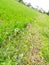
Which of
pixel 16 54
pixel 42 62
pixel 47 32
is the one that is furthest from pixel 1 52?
pixel 47 32

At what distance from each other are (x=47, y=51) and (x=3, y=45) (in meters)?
2.91

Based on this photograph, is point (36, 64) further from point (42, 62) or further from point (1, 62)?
point (1, 62)

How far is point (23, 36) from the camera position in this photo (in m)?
12.9

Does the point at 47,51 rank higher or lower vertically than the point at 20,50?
lower

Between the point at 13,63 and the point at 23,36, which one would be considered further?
the point at 23,36

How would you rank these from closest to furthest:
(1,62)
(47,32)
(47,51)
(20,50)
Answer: (1,62) < (20,50) < (47,51) < (47,32)

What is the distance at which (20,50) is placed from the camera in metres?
10.4

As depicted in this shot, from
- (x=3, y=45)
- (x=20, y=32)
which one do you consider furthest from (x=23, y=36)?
(x=3, y=45)

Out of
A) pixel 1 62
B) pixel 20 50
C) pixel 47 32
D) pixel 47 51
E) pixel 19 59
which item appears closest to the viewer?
pixel 1 62

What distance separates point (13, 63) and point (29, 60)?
138 cm

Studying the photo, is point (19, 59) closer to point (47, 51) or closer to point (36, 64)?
point (36, 64)

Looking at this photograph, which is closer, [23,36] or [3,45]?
[3,45]

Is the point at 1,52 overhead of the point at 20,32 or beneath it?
overhead

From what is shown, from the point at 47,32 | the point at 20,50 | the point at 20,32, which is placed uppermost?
the point at 20,50
